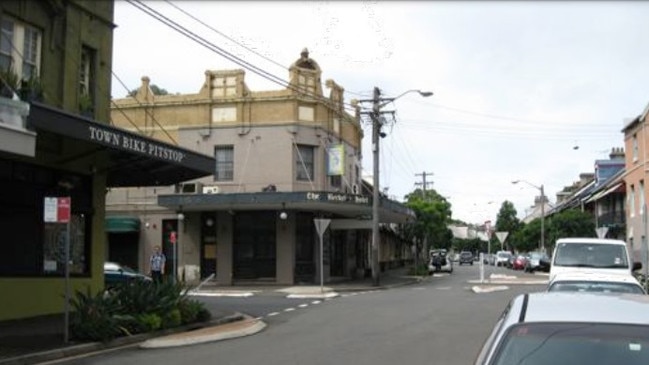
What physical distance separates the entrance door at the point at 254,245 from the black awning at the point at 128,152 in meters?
13.6

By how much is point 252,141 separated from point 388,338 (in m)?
23.9

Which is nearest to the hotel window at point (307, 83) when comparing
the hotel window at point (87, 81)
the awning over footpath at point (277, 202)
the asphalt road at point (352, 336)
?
the awning over footpath at point (277, 202)

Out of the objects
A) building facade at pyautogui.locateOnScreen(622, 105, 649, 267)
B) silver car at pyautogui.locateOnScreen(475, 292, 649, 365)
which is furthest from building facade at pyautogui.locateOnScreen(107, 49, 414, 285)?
silver car at pyautogui.locateOnScreen(475, 292, 649, 365)

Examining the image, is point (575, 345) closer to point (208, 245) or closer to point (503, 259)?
point (208, 245)

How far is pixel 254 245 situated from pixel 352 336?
73.0 ft

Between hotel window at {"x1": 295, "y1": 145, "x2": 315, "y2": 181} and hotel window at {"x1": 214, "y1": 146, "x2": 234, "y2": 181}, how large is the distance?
3.28m

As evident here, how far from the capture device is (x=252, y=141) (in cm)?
3831

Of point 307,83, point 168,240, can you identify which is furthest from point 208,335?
point 168,240

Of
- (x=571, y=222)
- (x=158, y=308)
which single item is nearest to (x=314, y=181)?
(x=158, y=308)

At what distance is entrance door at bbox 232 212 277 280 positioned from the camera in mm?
37500

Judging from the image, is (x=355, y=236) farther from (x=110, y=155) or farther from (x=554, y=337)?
(x=554, y=337)

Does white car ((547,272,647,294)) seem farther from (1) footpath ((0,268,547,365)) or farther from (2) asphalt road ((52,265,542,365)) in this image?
(1) footpath ((0,268,547,365))

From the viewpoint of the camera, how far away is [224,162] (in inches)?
1534

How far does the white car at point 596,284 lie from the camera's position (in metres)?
14.5
